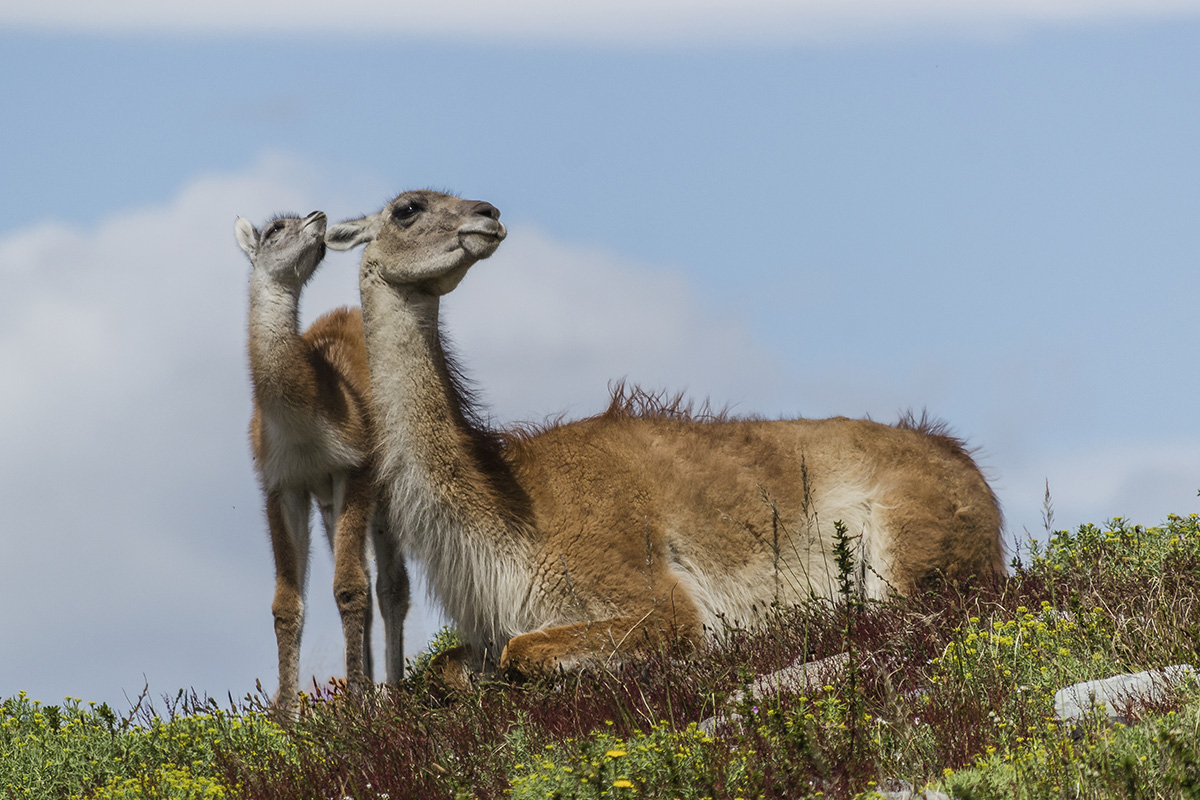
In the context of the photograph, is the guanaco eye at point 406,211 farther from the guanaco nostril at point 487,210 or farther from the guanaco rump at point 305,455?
the guanaco rump at point 305,455

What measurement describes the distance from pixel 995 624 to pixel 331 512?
188 inches

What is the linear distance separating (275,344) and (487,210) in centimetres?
180

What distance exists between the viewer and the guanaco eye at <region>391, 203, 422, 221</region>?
7.73 m

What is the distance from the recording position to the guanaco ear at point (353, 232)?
797cm

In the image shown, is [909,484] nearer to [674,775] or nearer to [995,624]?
[995,624]

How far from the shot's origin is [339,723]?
20.1 ft

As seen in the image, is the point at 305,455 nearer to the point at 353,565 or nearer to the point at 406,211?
the point at 353,565

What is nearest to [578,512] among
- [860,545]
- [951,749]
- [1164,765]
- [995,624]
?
[860,545]

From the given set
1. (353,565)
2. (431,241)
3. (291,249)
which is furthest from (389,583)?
(431,241)

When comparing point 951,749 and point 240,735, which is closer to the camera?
point 951,749

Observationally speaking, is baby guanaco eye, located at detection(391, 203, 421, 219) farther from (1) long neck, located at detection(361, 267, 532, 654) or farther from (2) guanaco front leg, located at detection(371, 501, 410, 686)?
(2) guanaco front leg, located at detection(371, 501, 410, 686)

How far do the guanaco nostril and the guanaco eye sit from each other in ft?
1.29

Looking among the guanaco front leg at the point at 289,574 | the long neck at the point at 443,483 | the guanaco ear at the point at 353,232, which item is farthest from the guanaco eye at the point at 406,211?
the guanaco front leg at the point at 289,574

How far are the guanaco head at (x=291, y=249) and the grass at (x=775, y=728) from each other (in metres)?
2.92
